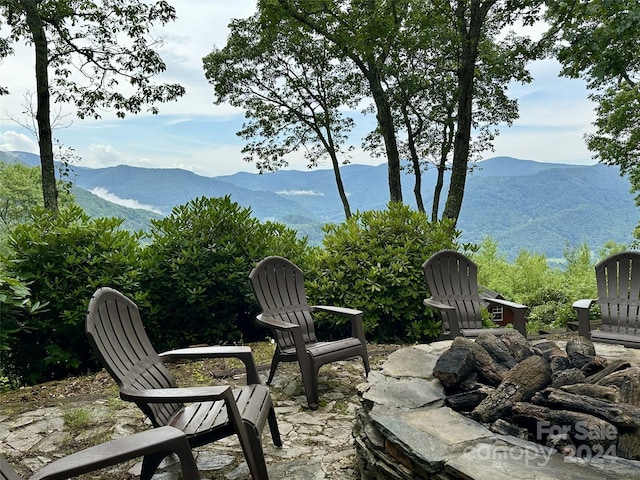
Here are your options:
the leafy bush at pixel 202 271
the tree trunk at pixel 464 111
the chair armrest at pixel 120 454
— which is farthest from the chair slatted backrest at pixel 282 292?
the tree trunk at pixel 464 111

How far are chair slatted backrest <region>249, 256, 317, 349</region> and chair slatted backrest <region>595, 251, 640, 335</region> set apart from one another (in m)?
2.48

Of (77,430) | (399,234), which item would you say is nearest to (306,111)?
Result: (399,234)

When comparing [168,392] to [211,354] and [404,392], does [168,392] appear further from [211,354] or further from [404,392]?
[404,392]

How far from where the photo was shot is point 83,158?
52.7 ft

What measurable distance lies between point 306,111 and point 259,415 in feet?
54.2

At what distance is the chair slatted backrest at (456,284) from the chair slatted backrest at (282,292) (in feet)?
3.65

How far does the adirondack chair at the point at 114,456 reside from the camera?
4.53ft

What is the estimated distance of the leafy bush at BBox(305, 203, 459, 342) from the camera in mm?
4762

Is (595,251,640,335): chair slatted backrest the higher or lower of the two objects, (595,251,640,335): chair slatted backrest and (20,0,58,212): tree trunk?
the lower

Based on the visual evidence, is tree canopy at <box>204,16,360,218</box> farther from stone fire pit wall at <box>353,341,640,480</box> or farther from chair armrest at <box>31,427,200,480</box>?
chair armrest at <box>31,427,200,480</box>

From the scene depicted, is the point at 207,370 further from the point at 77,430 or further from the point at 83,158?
the point at 83,158

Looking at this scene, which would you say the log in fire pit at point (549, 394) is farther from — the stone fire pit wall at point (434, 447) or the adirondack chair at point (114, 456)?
the adirondack chair at point (114, 456)

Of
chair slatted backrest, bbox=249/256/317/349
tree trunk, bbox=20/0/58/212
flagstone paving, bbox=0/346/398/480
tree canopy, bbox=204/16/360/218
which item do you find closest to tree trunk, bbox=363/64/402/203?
tree canopy, bbox=204/16/360/218

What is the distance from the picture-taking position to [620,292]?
4.08 metres
